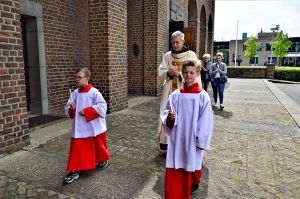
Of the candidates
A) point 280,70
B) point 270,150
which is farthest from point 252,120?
point 280,70

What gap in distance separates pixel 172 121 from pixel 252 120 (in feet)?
16.1

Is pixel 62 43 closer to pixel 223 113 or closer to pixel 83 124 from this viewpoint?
→ pixel 83 124

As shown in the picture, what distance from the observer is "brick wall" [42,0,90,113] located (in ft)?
23.1

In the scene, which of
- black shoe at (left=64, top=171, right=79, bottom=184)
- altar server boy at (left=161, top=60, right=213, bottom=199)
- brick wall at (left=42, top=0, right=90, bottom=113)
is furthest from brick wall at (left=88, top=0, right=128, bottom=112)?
altar server boy at (left=161, top=60, right=213, bottom=199)

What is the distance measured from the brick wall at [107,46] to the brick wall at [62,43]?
94cm

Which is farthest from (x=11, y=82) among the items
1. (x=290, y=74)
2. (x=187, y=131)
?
(x=290, y=74)

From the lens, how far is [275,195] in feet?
10.2

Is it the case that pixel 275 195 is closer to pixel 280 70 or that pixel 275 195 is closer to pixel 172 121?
pixel 172 121

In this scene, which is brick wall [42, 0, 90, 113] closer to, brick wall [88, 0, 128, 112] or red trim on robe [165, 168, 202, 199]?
brick wall [88, 0, 128, 112]

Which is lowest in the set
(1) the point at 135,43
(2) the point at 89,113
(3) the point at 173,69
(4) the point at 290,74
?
(4) the point at 290,74

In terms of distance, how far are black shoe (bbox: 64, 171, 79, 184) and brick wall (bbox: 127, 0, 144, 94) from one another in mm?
7956

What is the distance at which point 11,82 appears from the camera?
166 inches

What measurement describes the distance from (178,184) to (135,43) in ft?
29.4

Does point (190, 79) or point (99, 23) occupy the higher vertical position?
point (99, 23)
